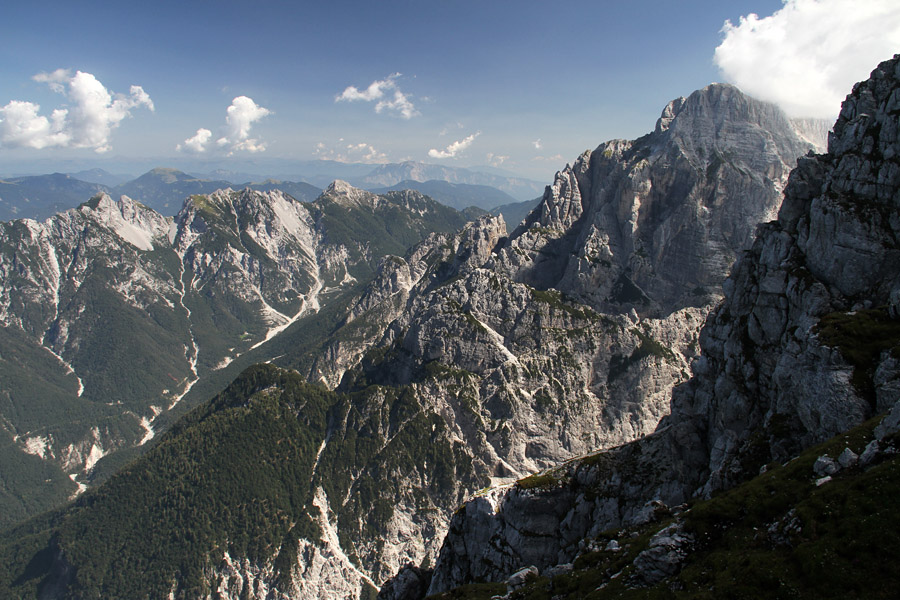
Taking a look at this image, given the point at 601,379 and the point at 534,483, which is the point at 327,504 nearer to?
the point at 601,379

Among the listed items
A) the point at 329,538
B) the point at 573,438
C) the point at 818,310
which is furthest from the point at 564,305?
the point at 818,310

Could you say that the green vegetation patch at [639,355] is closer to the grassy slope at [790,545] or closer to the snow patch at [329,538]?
the snow patch at [329,538]

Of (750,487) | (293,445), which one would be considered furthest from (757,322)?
(293,445)

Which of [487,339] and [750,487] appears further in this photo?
[487,339]

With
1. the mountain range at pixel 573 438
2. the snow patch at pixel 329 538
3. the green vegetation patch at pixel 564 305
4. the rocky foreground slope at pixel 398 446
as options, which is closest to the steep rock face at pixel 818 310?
the mountain range at pixel 573 438

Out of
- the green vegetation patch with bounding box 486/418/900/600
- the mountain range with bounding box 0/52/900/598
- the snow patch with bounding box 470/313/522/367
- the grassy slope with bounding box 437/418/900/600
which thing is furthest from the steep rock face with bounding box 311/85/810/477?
the green vegetation patch with bounding box 486/418/900/600

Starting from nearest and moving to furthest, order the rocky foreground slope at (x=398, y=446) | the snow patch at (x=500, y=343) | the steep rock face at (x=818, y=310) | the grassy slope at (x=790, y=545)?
the grassy slope at (x=790, y=545) < the steep rock face at (x=818, y=310) < the rocky foreground slope at (x=398, y=446) < the snow patch at (x=500, y=343)

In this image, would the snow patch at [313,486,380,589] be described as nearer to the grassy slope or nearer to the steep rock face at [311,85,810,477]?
the steep rock face at [311,85,810,477]

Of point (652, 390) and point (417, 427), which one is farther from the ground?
point (652, 390)

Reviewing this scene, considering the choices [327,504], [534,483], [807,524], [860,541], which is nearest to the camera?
[860,541]
